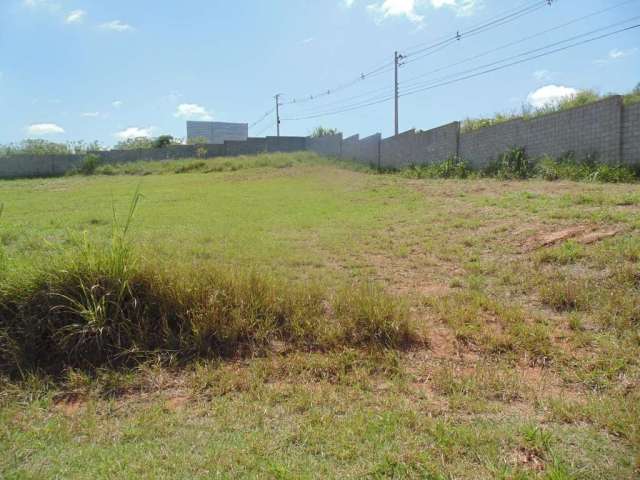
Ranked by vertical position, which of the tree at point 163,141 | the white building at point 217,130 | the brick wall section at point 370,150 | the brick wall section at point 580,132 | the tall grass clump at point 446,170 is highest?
the white building at point 217,130

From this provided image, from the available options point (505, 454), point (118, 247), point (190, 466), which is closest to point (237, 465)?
point (190, 466)

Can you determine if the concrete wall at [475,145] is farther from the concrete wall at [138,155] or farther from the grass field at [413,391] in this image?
the grass field at [413,391]

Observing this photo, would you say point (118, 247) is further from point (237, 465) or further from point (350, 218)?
point (350, 218)

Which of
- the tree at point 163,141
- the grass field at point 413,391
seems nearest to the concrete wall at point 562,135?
the grass field at point 413,391

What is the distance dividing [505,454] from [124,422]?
6.37 feet

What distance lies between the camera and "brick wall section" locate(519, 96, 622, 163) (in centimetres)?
891

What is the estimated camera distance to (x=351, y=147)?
2328cm

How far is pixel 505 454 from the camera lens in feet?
6.05

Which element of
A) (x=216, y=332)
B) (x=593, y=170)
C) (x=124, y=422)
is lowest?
(x=124, y=422)

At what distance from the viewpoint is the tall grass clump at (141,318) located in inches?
113

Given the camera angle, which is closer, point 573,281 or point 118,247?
point 118,247

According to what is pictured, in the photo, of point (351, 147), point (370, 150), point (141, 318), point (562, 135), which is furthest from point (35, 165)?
point (141, 318)

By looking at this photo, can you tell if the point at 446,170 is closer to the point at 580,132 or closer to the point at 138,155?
the point at 580,132

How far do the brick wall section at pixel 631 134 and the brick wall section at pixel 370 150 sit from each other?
12.0m
